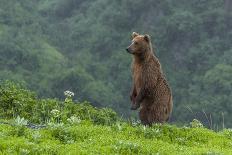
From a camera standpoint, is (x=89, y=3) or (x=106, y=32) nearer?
(x=106, y=32)

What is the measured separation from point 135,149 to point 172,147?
0.89 m

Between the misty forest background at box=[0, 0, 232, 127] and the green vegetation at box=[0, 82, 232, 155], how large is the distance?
49.5m

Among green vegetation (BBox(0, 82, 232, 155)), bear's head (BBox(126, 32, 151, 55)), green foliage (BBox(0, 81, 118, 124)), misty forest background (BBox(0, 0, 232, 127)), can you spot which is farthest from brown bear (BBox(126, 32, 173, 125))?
misty forest background (BBox(0, 0, 232, 127))

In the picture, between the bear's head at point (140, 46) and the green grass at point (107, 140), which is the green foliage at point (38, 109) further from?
the bear's head at point (140, 46)

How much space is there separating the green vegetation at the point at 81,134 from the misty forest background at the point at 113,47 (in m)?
49.5

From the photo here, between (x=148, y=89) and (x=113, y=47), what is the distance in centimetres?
7087

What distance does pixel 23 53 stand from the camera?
7319 centimetres

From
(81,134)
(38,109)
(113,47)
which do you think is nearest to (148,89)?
(81,134)

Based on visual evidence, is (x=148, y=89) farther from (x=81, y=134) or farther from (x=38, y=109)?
(x=38, y=109)

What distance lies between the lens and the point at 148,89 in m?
11.6

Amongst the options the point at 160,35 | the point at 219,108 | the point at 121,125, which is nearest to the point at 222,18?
the point at 160,35

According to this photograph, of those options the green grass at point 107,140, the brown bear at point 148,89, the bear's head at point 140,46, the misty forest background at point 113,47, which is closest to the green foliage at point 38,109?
the brown bear at point 148,89

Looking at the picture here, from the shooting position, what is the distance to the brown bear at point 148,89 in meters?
11.6

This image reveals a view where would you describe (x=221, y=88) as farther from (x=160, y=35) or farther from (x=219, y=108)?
(x=160, y=35)
